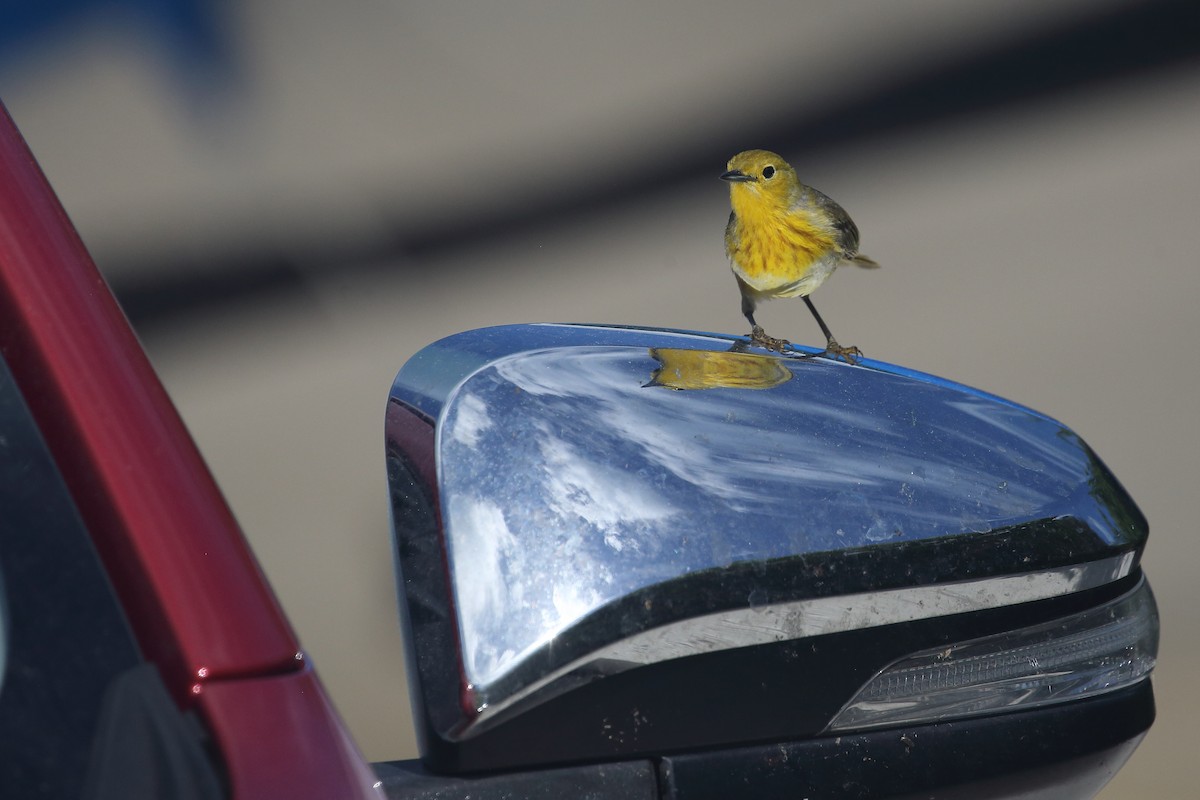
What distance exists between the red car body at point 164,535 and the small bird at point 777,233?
3.21 feet

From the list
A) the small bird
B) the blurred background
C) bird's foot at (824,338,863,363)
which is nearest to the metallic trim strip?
bird's foot at (824,338,863,363)

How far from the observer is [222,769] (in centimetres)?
61

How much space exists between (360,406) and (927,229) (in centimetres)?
221

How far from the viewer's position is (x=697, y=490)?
0.82m

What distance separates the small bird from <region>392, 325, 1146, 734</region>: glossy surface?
0.59m

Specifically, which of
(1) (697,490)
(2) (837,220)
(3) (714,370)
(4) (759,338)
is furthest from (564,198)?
(1) (697,490)

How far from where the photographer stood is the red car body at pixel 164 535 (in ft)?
2.07

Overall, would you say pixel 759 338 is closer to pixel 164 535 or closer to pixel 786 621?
pixel 786 621

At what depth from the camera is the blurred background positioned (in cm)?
381

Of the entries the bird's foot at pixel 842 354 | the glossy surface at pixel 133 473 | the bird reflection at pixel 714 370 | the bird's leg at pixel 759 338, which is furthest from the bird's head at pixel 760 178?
the glossy surface at pixel 133 473

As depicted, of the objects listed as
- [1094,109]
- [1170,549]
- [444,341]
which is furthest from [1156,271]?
[444,341]

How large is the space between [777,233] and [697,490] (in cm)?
85

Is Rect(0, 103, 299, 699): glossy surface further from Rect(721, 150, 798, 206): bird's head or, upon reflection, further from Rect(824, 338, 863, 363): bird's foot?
Rect(721, 150, 798, 206): bird's head

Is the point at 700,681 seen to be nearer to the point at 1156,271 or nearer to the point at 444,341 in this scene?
the point at 444,341
